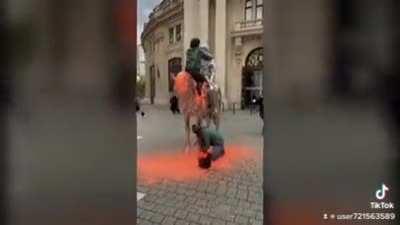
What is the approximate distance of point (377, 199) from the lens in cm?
189

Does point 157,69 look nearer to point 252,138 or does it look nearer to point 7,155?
point 252,138

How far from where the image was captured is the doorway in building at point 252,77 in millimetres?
2078

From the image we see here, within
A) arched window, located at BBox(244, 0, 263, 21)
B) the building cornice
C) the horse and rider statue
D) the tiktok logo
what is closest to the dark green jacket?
the horse and rider statue

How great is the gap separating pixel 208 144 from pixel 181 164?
0.85ft

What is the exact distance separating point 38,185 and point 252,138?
134 centimetres

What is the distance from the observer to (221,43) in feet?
8.43

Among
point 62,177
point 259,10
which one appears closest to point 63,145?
point 62,177

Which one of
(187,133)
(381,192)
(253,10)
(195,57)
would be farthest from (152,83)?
(381,192)

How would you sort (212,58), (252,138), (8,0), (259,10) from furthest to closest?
(212,58)
(252,138)
(259,10)
(8,0)

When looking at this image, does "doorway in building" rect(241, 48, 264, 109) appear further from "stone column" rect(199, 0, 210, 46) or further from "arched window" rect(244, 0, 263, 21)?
"stone column" rect(199, 0, 210, 46)

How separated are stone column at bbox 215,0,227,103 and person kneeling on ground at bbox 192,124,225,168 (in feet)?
1.03

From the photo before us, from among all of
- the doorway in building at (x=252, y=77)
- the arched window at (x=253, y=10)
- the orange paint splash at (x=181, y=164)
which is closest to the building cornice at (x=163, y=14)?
the arched window at (x=253, y=10)

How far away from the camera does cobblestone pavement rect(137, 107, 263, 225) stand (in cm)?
222

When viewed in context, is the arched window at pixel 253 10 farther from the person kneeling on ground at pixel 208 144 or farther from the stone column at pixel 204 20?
the person kneeling on ground at pixel 208 144
